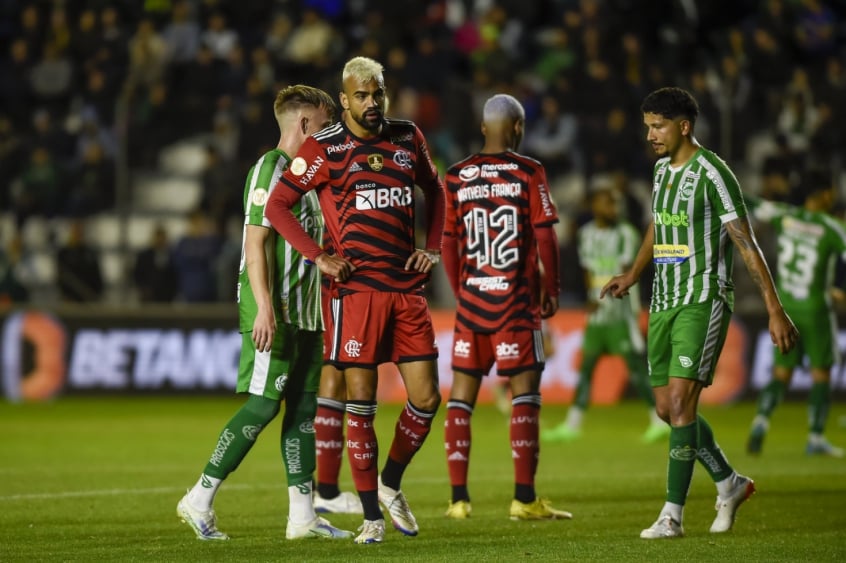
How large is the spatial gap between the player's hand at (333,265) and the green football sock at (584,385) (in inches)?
291

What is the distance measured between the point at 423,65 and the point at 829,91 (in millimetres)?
6170

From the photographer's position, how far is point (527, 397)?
8.84 metres

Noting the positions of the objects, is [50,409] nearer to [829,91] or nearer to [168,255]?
[168,255]

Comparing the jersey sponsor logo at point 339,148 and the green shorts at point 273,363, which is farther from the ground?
the jersey sponsor logo at point 339,148

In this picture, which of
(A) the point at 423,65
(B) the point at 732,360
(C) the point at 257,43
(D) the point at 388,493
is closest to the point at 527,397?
(D) the point at 388,493

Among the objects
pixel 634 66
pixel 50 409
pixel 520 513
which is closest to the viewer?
pixel 520 513

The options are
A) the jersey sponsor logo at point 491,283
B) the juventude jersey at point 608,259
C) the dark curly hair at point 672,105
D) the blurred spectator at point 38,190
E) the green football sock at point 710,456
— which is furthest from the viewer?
the blurred spectator at point 38,190

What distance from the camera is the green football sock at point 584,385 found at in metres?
14.5

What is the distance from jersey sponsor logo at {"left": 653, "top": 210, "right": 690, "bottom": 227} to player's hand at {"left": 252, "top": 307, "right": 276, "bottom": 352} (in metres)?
2.27

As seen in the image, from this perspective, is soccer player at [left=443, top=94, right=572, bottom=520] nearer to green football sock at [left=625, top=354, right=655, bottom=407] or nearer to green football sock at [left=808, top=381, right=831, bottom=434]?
green football sock at [left=808, top=381, right=831, bottom=434]

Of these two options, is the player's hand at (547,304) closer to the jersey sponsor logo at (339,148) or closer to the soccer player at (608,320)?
the jersey sponsor logo at (339,148)

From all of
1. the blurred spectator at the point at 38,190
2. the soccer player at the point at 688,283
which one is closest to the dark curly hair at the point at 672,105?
the soccer player at the point at 688,283

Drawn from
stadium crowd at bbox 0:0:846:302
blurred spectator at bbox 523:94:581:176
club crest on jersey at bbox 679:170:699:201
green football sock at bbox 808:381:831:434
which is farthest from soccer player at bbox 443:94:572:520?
blurred spectator at bbox 523:94:581:176

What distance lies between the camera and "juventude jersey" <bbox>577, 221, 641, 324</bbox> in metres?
14.4
